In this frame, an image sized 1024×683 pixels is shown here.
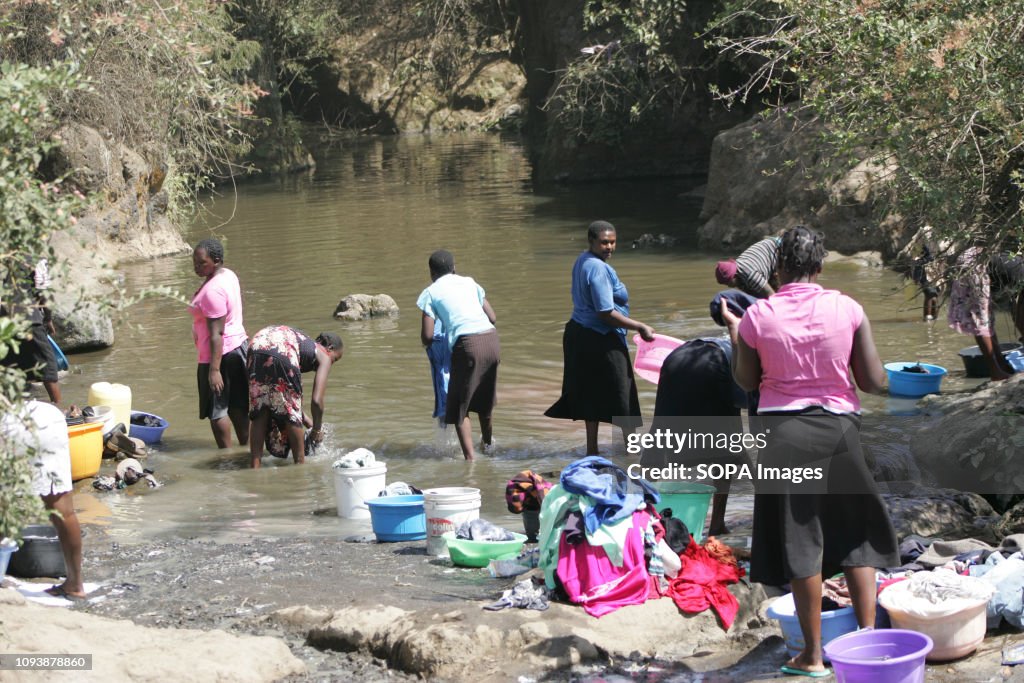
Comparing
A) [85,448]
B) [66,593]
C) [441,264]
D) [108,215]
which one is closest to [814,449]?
[66,593]

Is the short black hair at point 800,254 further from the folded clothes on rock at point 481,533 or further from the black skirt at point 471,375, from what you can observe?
the black skirt at point 471,375

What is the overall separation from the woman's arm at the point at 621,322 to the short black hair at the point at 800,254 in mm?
3411

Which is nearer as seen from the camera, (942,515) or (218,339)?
(942,515)

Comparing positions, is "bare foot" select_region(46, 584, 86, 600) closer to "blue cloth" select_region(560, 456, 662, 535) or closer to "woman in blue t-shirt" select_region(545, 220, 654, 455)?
"blue cloth" select_region(560, 456, 662, 535)

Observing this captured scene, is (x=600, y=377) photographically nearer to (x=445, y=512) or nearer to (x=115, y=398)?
(x=445, y=512)

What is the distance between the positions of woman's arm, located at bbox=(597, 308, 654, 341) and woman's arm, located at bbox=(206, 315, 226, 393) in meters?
2.94

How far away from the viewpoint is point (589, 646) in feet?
18.8

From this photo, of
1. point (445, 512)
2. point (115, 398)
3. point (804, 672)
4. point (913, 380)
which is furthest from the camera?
point (913, 380)

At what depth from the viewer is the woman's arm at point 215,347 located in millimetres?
9680

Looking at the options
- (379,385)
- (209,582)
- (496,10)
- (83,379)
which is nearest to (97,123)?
(83,379)

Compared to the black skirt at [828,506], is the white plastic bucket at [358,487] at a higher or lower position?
lower

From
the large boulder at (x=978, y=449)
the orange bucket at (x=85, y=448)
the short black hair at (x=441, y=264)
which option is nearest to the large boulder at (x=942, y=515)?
the large boulder at (x=978, y=449)

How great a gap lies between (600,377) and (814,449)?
4.03m

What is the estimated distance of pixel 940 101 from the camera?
785cm
